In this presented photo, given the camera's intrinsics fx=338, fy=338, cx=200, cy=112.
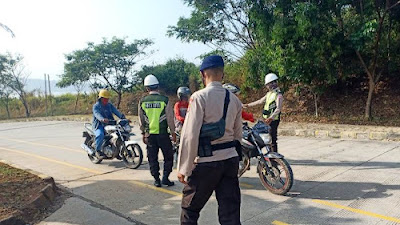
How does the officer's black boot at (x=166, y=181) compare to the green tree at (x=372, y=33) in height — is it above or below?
below

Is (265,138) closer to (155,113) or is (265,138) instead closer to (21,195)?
(155,113)

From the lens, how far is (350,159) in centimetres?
686

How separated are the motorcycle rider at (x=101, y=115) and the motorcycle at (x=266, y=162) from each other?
A: 3.06 meters

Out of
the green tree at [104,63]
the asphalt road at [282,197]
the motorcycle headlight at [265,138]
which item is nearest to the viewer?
the asphalt road at [282,197]

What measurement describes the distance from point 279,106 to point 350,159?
2.08 m

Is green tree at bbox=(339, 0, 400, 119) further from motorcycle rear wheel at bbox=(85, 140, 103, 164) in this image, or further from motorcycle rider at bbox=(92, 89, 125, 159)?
motorcycle rear wheel at bbox=(85, 140, 103, 164)

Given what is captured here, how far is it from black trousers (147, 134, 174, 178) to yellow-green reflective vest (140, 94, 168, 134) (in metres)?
0.10

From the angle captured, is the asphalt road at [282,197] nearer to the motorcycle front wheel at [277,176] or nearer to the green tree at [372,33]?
the motorcycle front wheel at [277,176]

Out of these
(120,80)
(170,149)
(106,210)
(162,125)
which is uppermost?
(120,80)

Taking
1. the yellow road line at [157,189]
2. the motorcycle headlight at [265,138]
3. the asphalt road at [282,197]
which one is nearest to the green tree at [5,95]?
the asphalt road at [282,197]

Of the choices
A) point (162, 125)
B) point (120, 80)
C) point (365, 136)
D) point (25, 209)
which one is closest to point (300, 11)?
point (365, 136)

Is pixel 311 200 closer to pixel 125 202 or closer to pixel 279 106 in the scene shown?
pixel 279 106

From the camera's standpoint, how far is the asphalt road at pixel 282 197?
13.7 ft

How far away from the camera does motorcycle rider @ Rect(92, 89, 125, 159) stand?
23.2 feet
